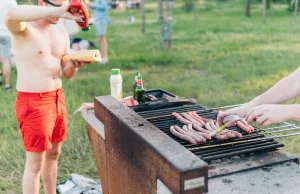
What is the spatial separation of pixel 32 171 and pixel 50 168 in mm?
305

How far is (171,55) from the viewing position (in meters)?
10.5

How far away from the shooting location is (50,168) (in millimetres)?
3619

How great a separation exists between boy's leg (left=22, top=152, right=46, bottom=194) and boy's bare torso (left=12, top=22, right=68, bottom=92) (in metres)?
0.57

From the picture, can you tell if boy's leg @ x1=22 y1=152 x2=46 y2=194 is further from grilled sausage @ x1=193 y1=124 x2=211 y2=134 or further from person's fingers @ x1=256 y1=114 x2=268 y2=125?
person's fingers @ x1=256 y1=114 x2=268 y2=125

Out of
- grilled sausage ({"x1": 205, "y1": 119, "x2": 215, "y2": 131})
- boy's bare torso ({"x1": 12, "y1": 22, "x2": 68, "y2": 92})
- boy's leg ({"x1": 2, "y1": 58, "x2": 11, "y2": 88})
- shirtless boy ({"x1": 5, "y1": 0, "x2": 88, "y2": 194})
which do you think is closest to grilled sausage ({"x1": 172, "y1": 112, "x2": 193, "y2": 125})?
grilled sausage ({"x1": 205, "y1": 119, "x2": 215, "y2": 131})

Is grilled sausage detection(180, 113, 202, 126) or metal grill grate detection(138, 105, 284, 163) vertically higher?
grilled sausage detection(180, 113, 202, 126)

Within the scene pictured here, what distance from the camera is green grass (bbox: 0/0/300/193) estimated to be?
15.7ft

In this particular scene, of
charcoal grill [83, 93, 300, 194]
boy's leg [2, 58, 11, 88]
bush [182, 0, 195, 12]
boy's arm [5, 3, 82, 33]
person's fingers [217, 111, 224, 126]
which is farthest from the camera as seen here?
bush [182, 0, 195, 12]

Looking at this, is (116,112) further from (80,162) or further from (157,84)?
(157,84)

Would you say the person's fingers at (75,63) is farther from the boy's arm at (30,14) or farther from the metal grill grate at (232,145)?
the metal grill grate at (232,145)

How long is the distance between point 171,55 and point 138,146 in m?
8.38

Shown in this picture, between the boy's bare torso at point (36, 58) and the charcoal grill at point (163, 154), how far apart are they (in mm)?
480

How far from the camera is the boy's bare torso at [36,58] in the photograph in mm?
3172

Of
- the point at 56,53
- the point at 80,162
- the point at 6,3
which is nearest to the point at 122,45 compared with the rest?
the point at 6,3
